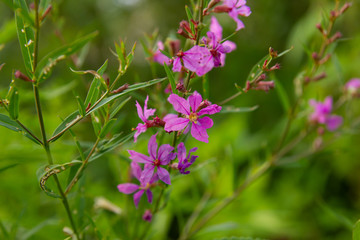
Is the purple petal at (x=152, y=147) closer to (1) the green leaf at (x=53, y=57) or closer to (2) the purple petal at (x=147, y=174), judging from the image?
(2) the purple petal at (x=147, y=174)

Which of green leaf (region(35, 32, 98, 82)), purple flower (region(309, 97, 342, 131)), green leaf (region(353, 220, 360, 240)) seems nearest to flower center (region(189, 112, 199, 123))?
green leaf (region(35, 32, 98, 82))

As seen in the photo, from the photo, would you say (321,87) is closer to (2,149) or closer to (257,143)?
(257,143)

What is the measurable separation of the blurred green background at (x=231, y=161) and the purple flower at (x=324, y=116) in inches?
1.5

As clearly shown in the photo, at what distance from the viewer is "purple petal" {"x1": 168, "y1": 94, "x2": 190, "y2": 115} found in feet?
2.01

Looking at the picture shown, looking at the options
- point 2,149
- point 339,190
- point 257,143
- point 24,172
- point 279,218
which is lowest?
point 339,190

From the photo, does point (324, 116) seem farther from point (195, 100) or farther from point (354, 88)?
point (195, 100)

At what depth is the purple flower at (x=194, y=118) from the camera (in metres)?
0.63

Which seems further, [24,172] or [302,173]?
[302,173]

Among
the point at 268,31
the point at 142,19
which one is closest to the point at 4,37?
the point at 268,31

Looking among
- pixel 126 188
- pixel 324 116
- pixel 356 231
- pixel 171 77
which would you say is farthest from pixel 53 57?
pixel 324 116

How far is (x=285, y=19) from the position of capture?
3.63m

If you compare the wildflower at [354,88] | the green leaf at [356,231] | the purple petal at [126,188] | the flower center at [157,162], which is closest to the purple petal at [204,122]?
the flower center at [157,162]

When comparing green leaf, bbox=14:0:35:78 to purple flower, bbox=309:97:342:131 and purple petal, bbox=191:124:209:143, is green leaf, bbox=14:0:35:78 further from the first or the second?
purple flower, bbox=309:97:342:131

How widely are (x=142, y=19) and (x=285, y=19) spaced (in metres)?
2.01
